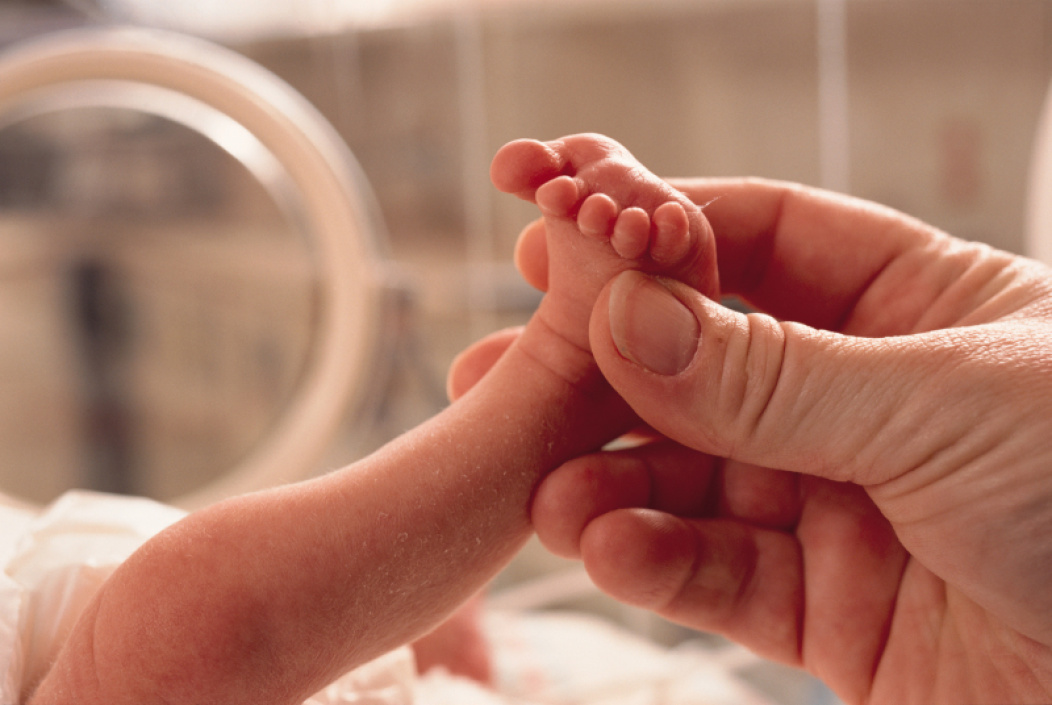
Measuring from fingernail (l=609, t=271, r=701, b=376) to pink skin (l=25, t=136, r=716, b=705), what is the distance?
0.05 ft

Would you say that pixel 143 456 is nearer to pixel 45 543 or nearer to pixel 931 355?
pixel 45 543

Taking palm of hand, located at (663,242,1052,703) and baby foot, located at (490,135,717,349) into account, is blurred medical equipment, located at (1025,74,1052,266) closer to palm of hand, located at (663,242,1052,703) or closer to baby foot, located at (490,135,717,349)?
palm of hand, located at (663,242,1052,703)

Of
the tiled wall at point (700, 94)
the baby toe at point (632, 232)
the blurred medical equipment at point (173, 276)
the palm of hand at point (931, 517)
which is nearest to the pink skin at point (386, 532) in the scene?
the baby toe at point (632, 232)

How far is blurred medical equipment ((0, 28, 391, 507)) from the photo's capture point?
93cm

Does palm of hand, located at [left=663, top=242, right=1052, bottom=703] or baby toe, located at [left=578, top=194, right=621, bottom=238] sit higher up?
baby toe, located at [left=578, top=194, right=621, bottom=238]

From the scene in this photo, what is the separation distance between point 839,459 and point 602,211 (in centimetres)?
17

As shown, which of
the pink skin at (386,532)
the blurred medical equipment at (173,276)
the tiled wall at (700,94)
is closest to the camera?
the pink skin at (386,532)

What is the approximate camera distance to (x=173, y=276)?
1.08m

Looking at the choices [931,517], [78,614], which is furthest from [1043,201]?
[78,614]

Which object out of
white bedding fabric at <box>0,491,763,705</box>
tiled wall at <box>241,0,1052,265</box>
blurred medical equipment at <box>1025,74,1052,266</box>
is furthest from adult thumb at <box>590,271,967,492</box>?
tiled wall at <box>241,0,1052,265</box>

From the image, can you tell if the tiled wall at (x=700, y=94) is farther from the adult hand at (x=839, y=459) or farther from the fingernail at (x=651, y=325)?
the fingernail at (x=651, y=325)

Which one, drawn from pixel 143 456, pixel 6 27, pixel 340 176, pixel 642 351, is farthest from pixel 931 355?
pixel 6 27

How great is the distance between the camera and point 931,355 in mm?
391

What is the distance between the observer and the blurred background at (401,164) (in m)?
1.01
